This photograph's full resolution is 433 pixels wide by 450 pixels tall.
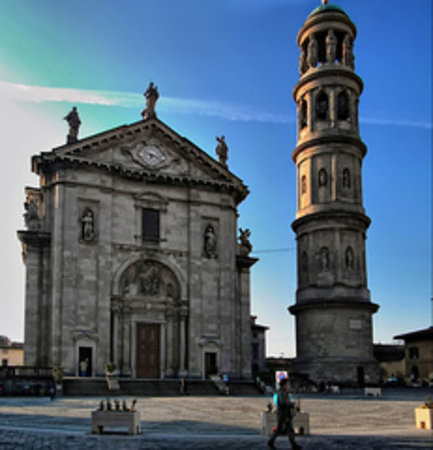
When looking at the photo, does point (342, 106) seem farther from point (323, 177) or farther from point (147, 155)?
point (147, 155)

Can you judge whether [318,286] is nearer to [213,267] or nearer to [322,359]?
[322,359]

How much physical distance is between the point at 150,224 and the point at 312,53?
2114 centimetres

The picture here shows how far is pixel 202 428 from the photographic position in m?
20.6

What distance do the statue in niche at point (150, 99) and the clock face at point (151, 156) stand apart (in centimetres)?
237

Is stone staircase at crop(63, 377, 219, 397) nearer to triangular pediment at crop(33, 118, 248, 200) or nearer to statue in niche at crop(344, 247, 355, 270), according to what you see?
triangular pediment at crop(33, 118, 248, 200)

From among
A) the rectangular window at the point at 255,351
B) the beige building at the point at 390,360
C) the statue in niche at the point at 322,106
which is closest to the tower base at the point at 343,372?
the statue in niche at the point at 322,106

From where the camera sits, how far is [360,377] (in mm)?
51125

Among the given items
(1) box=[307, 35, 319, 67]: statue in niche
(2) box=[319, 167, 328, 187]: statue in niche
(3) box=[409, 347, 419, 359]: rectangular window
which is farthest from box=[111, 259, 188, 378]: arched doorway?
(3) box=[409, 347, 419, 359]: rectangular window

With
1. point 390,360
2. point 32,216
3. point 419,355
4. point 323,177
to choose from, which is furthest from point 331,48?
point 390,360

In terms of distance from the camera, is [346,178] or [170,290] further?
[346,178]

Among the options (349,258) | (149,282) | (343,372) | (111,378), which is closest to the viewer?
(111,378)

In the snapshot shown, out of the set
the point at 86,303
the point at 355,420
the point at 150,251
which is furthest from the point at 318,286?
the point at 355,420

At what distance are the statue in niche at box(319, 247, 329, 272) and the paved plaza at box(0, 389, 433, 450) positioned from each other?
21.7 metres

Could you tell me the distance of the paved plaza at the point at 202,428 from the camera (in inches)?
637
